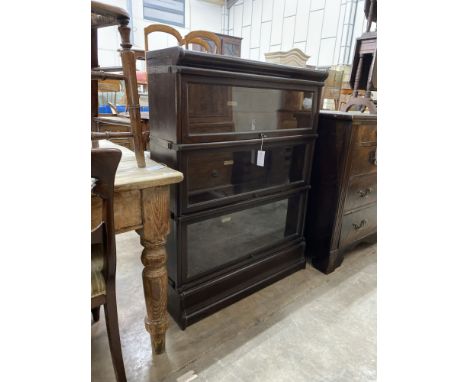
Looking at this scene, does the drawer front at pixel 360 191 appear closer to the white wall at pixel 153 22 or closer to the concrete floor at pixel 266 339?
the concrete floor at pixel 266 339

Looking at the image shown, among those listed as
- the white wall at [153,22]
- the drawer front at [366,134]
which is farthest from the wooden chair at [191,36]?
the white wall at [153,22]

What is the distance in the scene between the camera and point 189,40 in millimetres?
2627

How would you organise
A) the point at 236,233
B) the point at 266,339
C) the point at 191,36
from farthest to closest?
the point at 191,36
the point at 236,233
the point at 266,339

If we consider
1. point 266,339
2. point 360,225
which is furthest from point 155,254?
point 360,225

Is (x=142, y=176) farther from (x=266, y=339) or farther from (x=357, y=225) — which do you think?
(x=357, y=225)

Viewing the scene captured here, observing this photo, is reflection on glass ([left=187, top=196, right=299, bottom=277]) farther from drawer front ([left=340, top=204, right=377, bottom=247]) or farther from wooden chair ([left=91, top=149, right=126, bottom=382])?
wooden chair ([left=91, top=149, right=126, bottom=382])

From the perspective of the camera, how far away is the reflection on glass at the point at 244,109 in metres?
1.09

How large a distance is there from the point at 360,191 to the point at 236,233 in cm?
76

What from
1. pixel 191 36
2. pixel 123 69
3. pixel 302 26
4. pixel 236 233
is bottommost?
pixel 236 233

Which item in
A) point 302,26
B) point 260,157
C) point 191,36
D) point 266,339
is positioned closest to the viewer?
point 266,339

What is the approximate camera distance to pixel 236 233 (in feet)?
4.73
